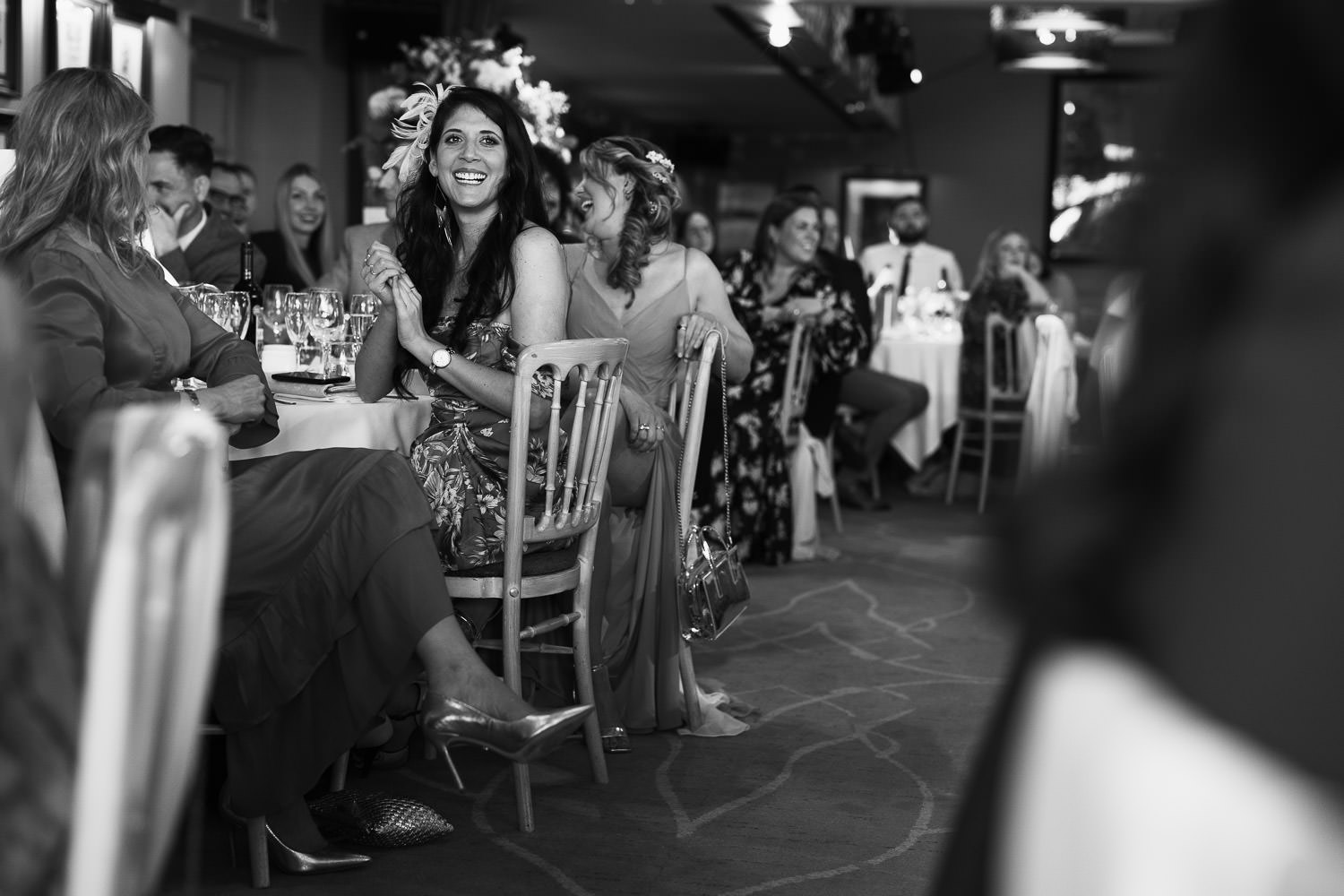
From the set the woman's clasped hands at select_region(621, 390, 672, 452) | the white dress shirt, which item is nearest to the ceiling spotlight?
the white dress shirt

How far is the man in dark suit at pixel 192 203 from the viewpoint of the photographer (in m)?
4.92

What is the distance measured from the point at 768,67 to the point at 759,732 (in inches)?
396

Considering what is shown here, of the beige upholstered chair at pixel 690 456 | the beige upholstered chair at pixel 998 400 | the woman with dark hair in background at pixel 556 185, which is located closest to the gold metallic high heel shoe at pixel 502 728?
the beige upholstered chair at pixel 690 456

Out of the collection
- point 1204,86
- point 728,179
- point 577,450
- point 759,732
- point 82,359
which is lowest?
point 759,732

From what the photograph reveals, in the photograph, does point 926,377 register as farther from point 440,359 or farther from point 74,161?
point 74,161

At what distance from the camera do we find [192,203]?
4988 millimetres

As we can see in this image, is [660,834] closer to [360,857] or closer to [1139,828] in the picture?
[360,857]

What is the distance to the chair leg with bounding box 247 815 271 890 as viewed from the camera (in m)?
2.60

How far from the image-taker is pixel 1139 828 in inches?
25.2

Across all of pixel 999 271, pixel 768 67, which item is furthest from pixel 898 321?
pixel 768 67

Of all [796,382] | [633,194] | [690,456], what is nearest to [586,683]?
[690,456]

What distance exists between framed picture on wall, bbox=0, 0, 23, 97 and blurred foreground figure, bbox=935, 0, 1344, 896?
648cm

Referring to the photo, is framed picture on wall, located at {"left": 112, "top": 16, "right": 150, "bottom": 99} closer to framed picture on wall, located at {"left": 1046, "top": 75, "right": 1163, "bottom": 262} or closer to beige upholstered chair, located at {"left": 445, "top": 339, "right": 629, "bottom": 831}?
beige upholstered chair, located at {"left": 445, "top": 339, "right": 629, "bottom": 831}

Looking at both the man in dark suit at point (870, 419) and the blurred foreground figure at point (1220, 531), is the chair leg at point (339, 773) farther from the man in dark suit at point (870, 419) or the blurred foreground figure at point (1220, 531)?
the man in dark suit at point (870, 419)
